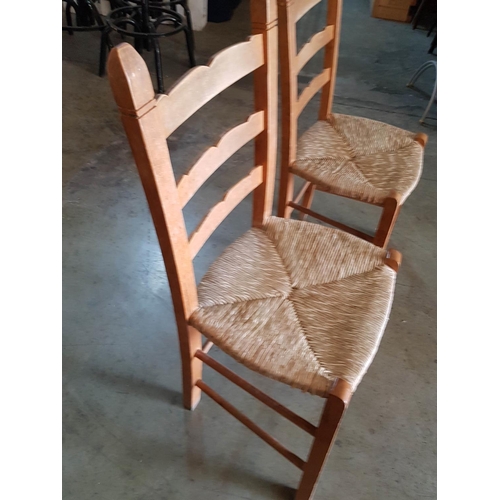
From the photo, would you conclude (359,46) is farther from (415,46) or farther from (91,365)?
(91,365)

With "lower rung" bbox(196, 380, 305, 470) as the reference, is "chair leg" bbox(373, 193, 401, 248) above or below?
above

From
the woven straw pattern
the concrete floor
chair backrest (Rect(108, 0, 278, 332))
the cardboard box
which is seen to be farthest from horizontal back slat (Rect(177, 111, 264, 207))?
the cardboard box

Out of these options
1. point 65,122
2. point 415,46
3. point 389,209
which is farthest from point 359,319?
point 415,46

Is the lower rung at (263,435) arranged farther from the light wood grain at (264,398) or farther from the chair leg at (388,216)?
the chair leg at (388,216)

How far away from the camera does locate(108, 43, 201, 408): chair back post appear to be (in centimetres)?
57

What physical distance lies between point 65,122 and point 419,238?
1.79 meters

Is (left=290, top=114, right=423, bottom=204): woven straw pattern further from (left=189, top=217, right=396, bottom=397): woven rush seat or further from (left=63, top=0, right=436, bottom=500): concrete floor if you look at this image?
(left=63, top=0, right=436, bottom=500): concrete floor

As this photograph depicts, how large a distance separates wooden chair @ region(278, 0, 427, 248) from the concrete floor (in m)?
0.40

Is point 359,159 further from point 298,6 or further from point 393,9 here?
point 393,9

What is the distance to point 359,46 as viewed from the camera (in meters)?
3.21

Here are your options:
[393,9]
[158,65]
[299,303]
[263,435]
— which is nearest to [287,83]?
[299,303]

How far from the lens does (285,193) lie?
1.39 metres

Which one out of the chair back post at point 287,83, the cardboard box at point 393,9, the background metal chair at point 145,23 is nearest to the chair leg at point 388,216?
the chair back post at point 287,83

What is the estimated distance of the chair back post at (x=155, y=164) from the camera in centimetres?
57
